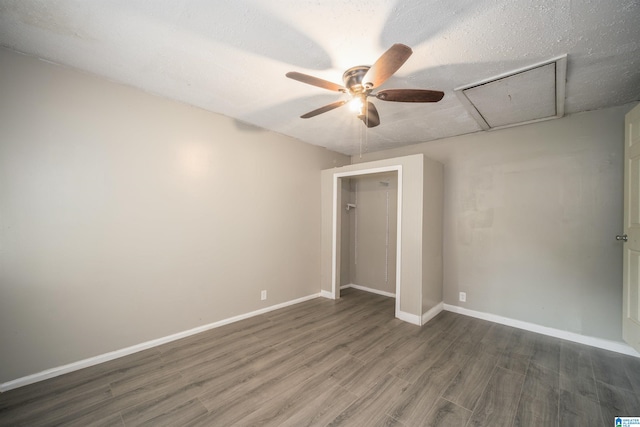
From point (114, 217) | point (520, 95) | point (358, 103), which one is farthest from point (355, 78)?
point (114, 217)

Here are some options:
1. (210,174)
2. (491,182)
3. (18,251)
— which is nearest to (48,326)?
(18,251)

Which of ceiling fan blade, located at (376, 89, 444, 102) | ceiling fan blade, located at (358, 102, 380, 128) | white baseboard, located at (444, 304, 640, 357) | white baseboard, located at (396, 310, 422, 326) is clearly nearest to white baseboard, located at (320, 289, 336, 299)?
white baseboard, located at (396, 310, 422, 326)

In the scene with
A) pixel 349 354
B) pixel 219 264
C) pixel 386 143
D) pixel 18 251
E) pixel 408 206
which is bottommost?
pixel 349 354

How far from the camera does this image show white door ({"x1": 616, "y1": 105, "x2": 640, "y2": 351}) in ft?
7.16

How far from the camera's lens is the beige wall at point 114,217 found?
193 centimetres

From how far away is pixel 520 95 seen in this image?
2.43 metres

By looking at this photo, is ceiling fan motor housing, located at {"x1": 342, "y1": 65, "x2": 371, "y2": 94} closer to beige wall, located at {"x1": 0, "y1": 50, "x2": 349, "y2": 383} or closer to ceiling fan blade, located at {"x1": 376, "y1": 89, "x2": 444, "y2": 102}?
ceiling fan blade, located at {"x1": 376, "y1": 89, "x2": 444, "y2": 102}

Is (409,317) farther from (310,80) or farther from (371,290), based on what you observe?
(310,80)

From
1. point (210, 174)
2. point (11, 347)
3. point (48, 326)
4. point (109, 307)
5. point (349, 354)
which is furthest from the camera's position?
point (210, 174)

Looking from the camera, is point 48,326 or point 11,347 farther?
point 48,326

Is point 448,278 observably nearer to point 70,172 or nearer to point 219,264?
point 219,264

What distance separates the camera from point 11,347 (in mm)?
1893

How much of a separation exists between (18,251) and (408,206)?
12.2ft

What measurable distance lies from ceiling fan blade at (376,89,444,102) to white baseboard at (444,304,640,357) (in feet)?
9.64
